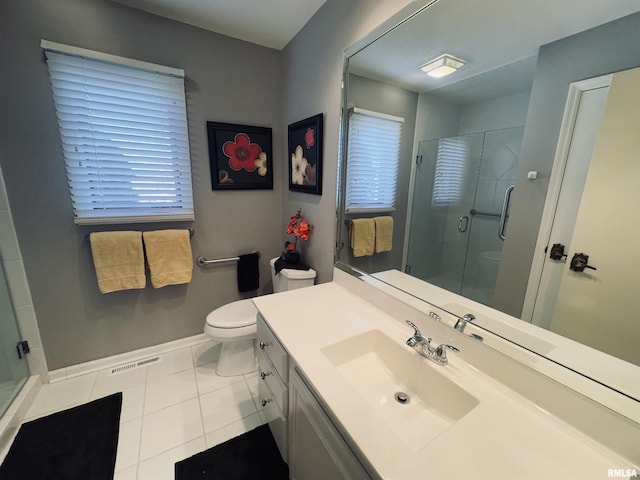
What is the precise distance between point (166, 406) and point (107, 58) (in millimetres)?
2211

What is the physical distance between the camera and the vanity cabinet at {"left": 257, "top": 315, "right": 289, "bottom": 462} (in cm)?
104

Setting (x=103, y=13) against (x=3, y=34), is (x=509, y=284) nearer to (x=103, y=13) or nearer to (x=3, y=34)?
(x=103, y=13)

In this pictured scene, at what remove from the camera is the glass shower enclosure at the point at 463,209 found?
37.5 inches

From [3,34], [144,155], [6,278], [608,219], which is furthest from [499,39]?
[6,278]

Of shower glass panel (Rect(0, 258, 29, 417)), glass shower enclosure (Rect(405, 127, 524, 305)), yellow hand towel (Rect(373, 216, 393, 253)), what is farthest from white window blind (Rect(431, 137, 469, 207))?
shower glass panel (Rect(0, 258, 29, 417))

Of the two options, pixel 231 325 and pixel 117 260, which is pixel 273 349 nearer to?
pixel 231 325

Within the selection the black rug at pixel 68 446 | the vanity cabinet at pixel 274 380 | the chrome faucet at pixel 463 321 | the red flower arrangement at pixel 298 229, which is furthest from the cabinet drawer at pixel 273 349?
the black rug at pixel 68 446

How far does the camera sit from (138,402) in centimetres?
163

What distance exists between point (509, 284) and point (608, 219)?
32 centimetres

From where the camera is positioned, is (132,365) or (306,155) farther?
(132,365)

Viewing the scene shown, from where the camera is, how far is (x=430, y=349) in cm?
92

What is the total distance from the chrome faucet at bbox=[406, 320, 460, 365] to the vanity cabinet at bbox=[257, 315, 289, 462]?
498 mm

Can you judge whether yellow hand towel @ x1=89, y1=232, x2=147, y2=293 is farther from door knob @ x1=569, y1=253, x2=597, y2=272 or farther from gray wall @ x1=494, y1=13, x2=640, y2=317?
door knob @ x1=569, y1=253, x2=597, y2=272

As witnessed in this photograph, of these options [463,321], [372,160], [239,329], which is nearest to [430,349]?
[463,321]
